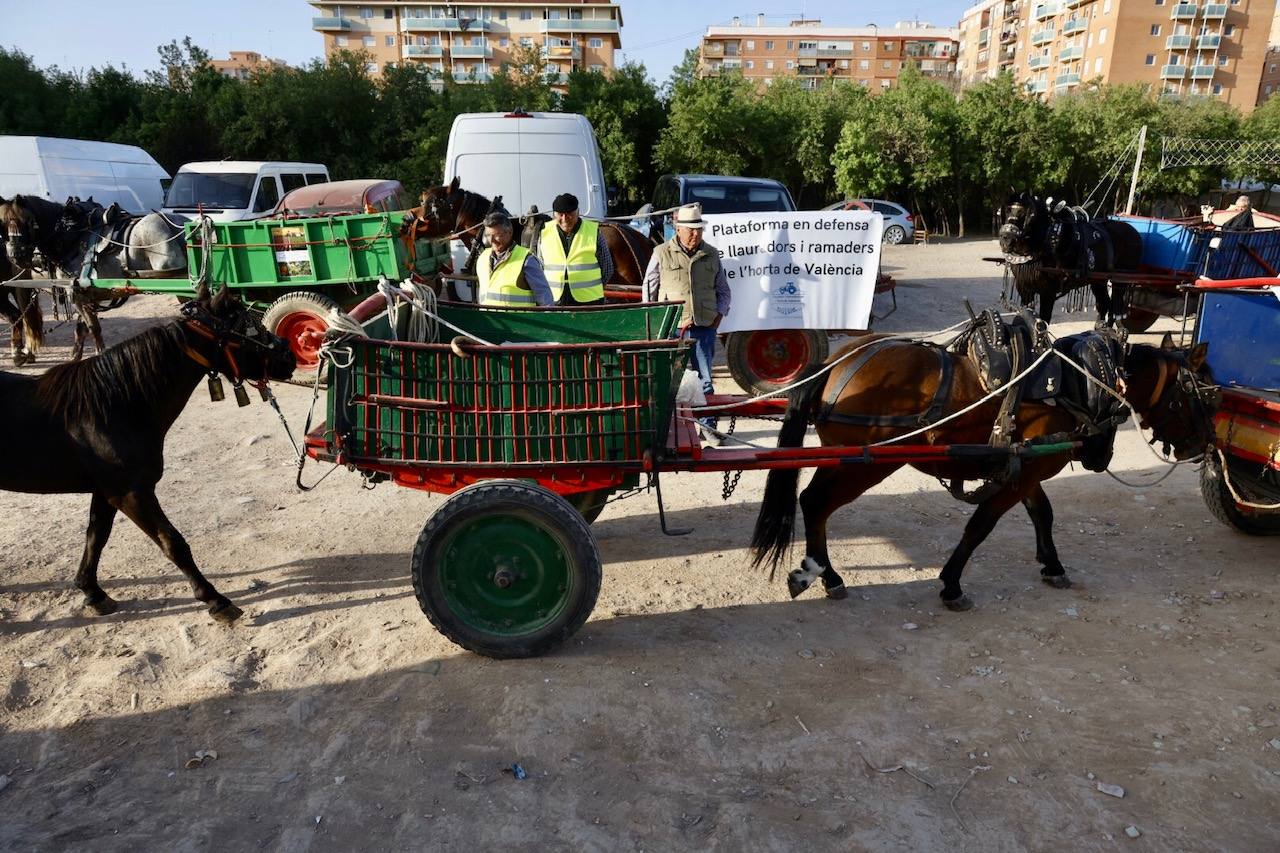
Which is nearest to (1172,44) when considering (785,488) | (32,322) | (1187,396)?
(1187,396)

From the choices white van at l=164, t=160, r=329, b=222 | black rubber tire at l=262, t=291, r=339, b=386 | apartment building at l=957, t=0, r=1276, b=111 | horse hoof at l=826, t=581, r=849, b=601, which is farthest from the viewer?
apartment building at l=957, t=0, r=1276, b=111

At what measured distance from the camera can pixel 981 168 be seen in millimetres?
26609

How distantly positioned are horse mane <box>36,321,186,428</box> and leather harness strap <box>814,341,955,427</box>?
10.4 ft

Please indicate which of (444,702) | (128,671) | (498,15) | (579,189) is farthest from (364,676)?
(498,15)

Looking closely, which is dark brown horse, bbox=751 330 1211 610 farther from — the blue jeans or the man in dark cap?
the man in dark cap

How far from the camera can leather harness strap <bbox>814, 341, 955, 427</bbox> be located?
4121mm

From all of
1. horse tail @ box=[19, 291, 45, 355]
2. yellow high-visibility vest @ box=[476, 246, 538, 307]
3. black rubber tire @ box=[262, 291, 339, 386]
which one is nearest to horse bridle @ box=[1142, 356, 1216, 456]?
yellow high-visibility vest @ box=[476, 246, 538, 307]

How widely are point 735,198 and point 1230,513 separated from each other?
684 centimetres

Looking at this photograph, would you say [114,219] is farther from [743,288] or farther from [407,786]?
[407,786]

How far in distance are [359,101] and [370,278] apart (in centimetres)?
2027

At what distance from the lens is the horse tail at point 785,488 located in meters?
4.31

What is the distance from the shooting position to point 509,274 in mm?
5445

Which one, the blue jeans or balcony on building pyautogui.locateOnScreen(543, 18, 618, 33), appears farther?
balcony on building pyautogui.locateOnScreen(543, 18, 618, 33)

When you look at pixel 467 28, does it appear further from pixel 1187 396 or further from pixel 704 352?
pixel 1187 396
